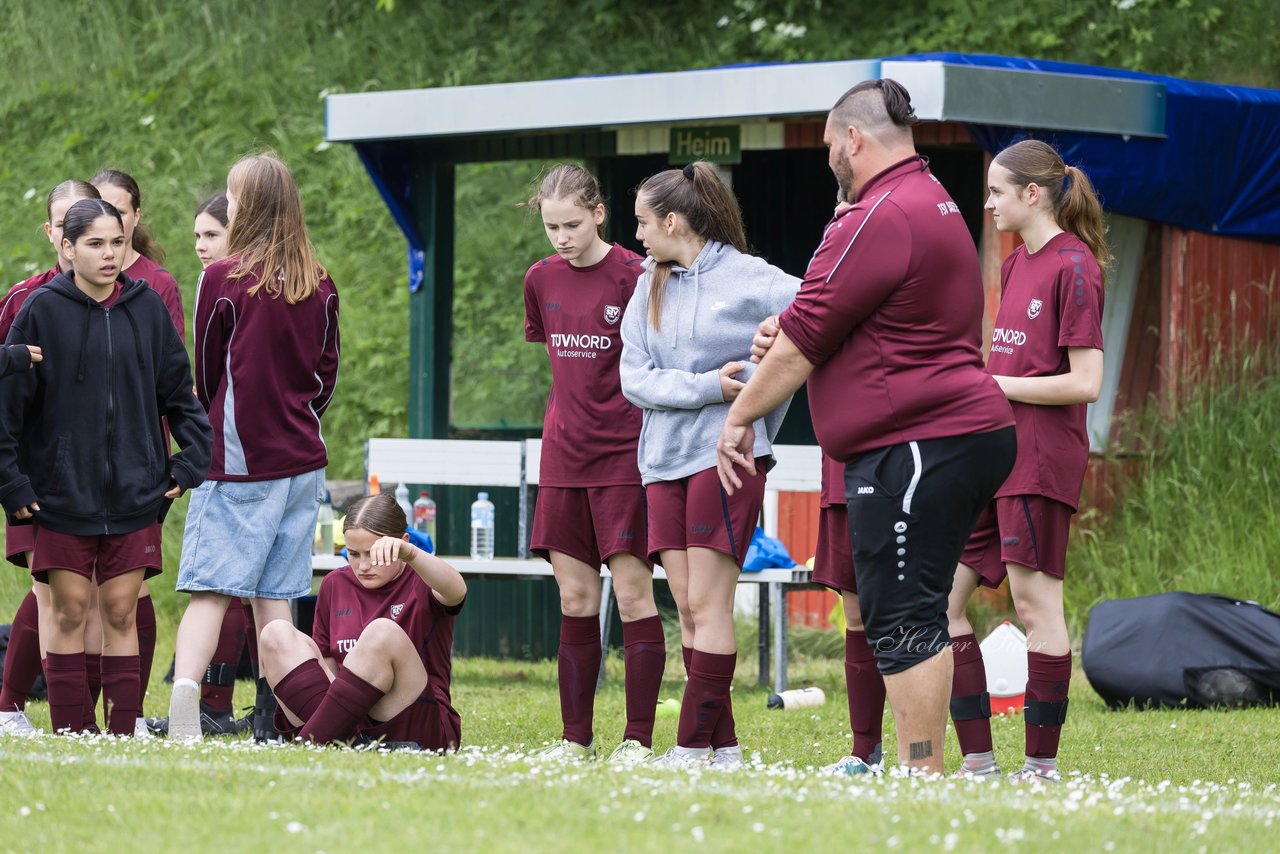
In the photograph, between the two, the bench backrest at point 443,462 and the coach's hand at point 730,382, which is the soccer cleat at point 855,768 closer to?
the coach's hand at point 730,382

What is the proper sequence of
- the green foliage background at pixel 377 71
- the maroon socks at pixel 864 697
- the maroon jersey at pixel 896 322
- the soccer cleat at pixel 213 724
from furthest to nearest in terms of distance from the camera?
the green foliage background at pixel 377 71, the soccer cleat at pixel 213 724, the maroon socks at pixel 864 697, the maroon jersey at pixel 896 322

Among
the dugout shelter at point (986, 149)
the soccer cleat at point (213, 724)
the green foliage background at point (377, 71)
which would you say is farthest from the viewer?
the green foliage background at point (377, 71)

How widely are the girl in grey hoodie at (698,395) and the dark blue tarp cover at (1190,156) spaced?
3993 millimetres

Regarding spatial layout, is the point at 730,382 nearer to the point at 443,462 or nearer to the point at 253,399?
the point at 253,399

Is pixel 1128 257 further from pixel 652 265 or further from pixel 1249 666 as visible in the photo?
pixel 652 265

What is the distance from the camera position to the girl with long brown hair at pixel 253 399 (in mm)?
6285

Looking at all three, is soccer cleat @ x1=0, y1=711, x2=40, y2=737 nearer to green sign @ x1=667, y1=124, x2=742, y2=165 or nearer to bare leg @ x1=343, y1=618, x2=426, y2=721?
bare leg @ x1=343, y1=618, x2=426, y2=721

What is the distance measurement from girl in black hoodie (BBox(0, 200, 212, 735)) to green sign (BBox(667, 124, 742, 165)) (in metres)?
4.71


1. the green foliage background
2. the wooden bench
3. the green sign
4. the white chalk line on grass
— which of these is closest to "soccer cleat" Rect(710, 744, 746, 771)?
the white chalk line on grass

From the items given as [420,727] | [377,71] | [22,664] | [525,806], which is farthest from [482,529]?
[377,71]

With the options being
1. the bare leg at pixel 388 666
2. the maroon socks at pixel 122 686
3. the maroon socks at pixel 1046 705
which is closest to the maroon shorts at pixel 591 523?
the bare leg at pixel 388 666

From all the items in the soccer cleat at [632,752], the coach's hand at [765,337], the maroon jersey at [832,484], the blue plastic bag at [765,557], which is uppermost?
the coach's hand at [765,337]

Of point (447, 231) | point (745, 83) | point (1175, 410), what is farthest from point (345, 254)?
point (1175, 410)

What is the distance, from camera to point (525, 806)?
4.28 meters
